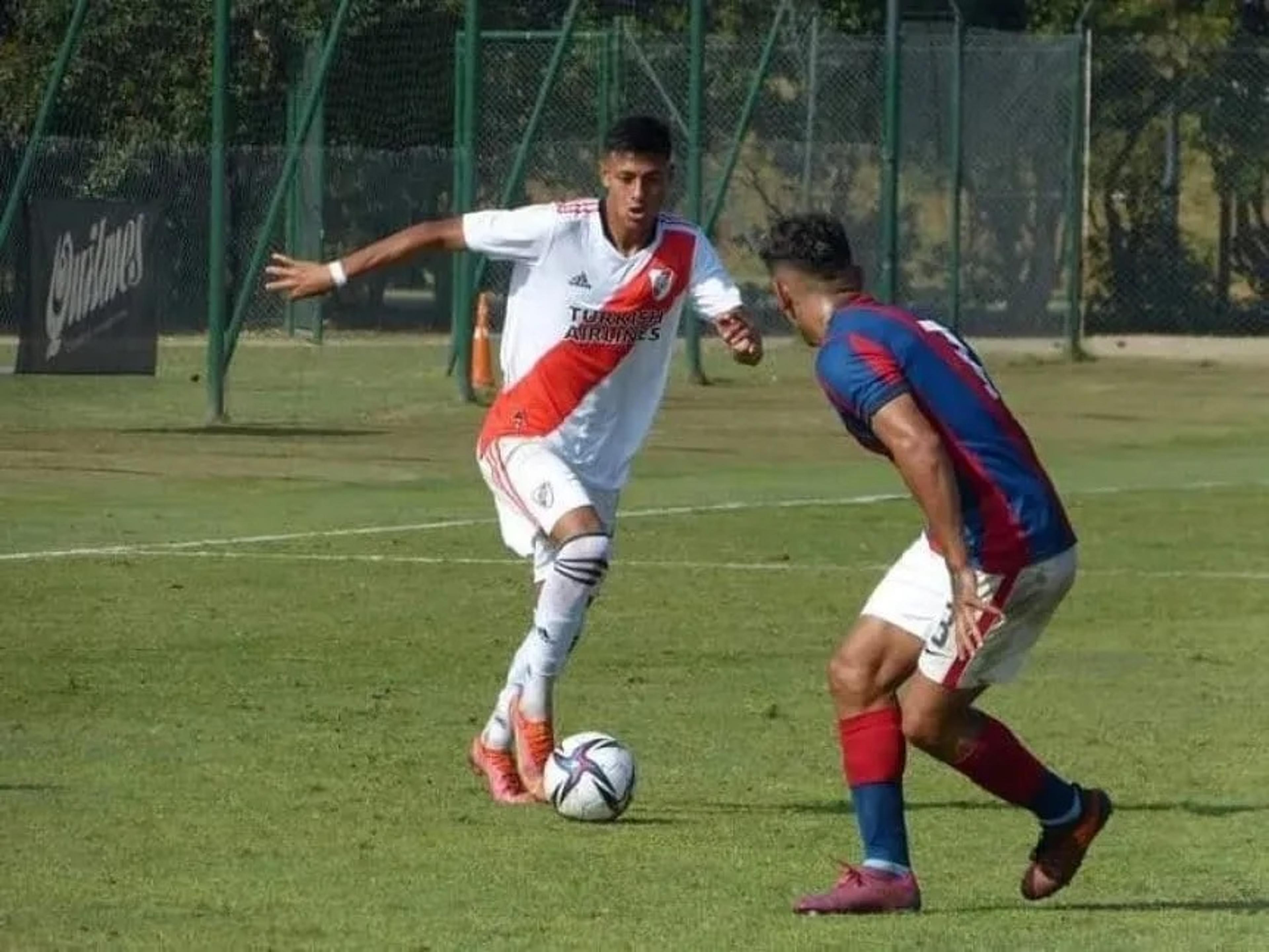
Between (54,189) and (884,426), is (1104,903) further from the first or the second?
(54,189)

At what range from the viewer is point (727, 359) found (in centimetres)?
3262

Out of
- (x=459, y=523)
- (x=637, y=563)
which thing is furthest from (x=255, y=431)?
(x=637, y=563)

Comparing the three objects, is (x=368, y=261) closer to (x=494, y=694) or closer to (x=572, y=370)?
(x=572, y=370)

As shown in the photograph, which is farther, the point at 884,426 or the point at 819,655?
the point at 819,655

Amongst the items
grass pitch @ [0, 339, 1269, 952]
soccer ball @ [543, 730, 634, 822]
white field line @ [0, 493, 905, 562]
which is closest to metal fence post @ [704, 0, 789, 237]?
grass pitch @ [0, 339, 1269, 952]

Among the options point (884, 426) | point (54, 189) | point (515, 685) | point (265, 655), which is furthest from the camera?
point (54, 189)

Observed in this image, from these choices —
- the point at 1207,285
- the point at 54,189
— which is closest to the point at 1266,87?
the point at 1207,285

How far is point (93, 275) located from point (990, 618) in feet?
53.9

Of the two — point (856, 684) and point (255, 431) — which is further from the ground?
point (856, 684)

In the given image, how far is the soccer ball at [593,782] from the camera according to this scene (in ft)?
30.6

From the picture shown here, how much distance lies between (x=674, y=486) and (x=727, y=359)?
11.9 meters

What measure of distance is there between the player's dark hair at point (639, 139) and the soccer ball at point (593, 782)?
5.77 ft

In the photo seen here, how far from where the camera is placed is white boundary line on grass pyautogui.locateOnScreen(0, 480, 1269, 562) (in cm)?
1631

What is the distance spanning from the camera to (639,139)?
32.2 ft
